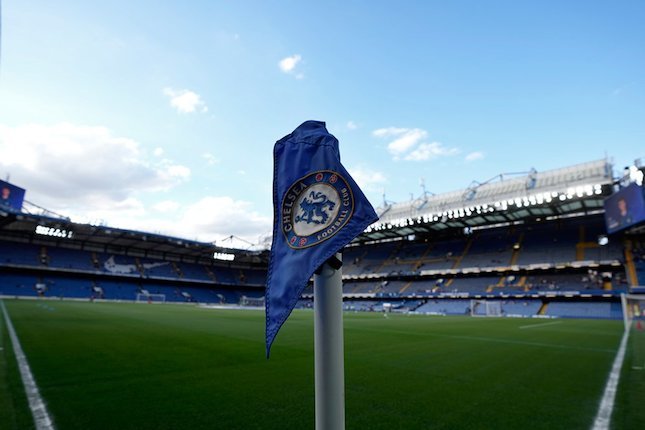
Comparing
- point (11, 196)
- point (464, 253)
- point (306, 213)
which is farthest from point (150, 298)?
point (306, 213)

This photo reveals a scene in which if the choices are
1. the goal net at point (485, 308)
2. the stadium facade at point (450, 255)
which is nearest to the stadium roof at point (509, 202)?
the stadium facade at point (450, 255)

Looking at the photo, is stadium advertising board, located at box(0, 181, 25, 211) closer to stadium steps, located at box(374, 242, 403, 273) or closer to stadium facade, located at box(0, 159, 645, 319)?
stadium facade, located at box(0, 159, 645, 319)

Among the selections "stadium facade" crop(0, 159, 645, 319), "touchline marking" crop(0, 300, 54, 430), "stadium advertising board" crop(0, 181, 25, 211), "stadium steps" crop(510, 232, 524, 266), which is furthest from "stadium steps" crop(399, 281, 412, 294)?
"stadium advertising board" crop(0, 181, 25, 211)

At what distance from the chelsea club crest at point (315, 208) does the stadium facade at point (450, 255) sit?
3296 centimetres

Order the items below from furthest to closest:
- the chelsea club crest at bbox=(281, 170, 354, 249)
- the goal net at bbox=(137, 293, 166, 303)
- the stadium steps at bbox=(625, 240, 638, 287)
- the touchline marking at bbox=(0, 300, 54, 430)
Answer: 1. the goal net at bbox=(137, 293, 166, 303)
2. the stadium steps at bbox=(625, 240, 638, 287)
3. the touchline marking at bbox=(0, 300, 54, 430)
4. the chelsea club crest at bbox=(281, 170, 354, 249)

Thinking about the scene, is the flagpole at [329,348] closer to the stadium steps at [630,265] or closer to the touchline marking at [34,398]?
the touchline marking at [34,398]

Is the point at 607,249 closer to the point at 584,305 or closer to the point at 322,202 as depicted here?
the point at 584,305

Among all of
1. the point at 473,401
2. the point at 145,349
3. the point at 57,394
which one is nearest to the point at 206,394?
the point at 57,394

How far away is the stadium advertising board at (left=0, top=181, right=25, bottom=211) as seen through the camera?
37031mm

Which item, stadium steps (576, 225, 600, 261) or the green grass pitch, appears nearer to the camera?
the green grass pitch

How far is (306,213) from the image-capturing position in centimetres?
147

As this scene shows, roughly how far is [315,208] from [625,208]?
3445 cm

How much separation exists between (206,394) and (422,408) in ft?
7.64

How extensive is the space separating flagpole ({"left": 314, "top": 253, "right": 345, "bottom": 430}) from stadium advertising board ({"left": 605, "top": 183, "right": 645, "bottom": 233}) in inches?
1294
